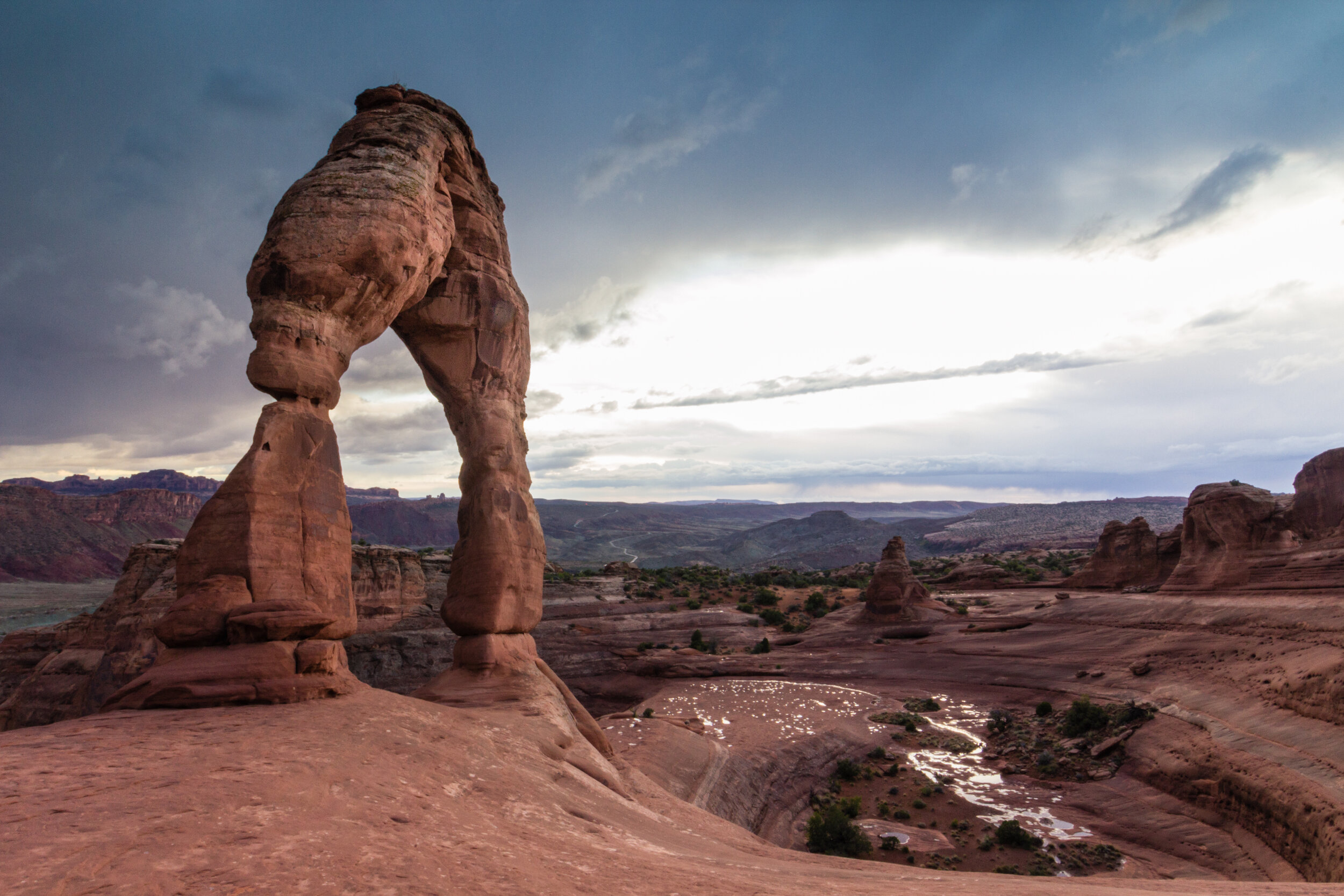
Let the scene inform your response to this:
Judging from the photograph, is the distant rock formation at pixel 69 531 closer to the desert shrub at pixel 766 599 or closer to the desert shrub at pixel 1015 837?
the desert shrub at pixel 766 599

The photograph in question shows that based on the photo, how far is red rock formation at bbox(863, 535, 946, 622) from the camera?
127 feet

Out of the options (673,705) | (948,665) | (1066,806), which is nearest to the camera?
(1066,806)

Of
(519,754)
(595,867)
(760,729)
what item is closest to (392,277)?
(519,754)

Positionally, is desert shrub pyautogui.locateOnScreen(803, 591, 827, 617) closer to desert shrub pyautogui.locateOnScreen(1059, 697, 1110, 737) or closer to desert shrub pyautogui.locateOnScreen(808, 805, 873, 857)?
desert shrub pyautogui.locateOnScreen(1059, 697, 1110, 737)

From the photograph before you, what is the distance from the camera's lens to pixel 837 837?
15.1 metres

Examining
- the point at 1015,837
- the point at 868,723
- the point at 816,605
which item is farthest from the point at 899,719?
the point at 816,605

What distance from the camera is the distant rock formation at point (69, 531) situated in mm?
83375

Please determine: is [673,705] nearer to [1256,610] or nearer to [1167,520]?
[1256,610]

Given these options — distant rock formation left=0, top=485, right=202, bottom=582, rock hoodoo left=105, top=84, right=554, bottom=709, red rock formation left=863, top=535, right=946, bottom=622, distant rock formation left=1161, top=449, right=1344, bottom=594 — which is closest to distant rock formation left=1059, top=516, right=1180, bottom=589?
distant rock formation left=1161, top=449, right=1344, bottom=594

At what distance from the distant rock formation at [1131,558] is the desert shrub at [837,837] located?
29.0 meters

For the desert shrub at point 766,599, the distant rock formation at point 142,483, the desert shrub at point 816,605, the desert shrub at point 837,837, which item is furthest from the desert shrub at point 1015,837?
the distant rock formation at point 142,483

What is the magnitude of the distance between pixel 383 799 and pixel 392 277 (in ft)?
29.6

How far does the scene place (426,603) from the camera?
1411 inches

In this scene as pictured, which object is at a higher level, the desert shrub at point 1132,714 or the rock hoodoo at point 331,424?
the rock hoodoo at point 331,424
